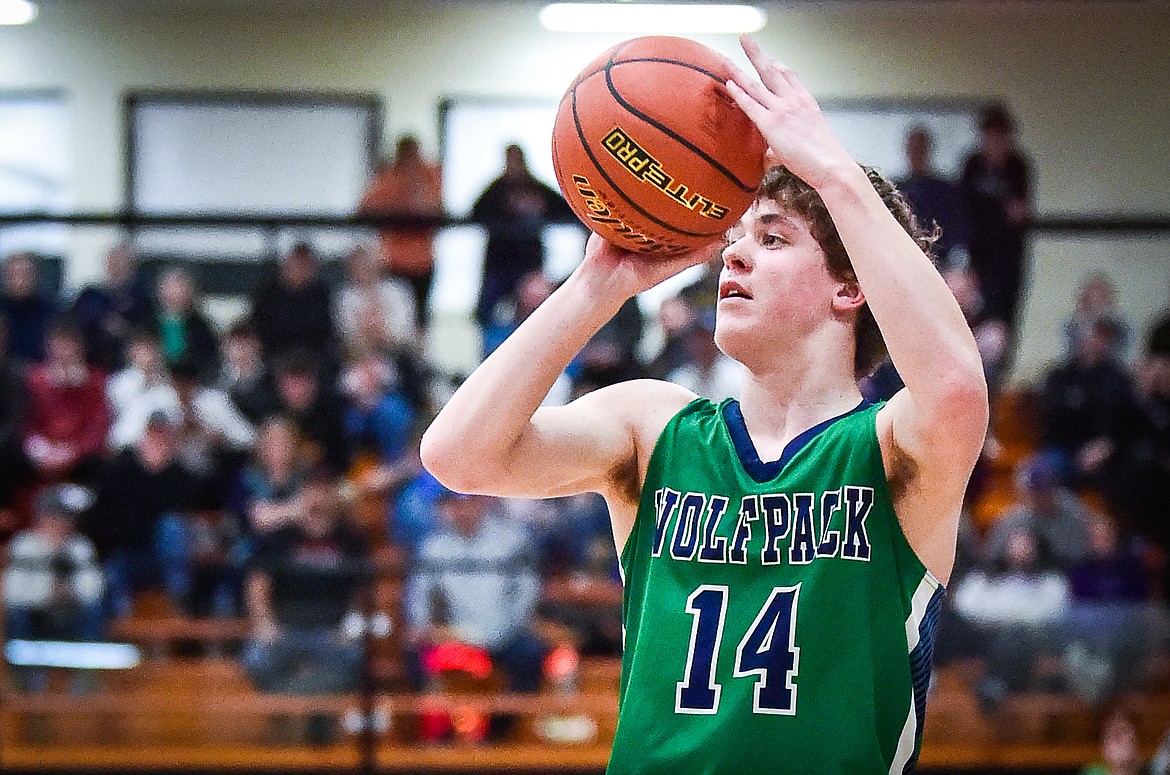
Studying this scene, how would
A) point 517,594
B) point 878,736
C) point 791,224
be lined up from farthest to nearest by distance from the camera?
point 517,594
point 791,224
point 878,736

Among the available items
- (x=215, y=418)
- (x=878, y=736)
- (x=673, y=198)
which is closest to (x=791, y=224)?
(x=673, y=198)

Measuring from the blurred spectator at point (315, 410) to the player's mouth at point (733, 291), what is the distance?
4.76 meters

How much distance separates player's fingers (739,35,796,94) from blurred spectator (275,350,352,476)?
4.97 meters

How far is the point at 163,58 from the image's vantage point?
11172 millimetres

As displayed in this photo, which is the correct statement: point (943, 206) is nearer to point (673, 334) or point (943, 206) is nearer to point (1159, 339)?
point (1159, 339)

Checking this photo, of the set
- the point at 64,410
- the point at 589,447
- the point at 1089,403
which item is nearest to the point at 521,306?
the point at 64,410

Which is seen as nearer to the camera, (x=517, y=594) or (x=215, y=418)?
(x=517, y=594)

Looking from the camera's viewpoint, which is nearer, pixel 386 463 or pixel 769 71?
pixel 769 71

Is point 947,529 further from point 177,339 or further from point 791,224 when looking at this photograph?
point 177,339

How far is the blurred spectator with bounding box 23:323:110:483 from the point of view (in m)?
7.09

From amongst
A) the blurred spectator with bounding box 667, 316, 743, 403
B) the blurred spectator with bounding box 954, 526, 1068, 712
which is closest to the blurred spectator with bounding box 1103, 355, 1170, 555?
the blurred spectator with bounding box 954, 526, 1068, 712

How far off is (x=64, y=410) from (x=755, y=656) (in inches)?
230

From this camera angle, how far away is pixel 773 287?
2.27m

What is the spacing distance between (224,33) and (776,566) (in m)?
9.91
